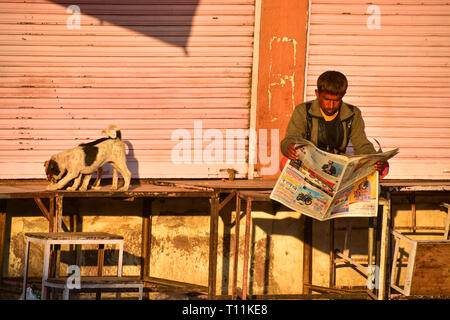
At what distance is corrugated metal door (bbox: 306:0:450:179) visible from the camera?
376 inches

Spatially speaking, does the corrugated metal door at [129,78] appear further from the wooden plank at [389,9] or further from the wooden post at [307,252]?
the wooden post at [307,252]

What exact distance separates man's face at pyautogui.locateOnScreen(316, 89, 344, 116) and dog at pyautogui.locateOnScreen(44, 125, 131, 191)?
8.30 feet

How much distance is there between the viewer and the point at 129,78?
9.34 meters

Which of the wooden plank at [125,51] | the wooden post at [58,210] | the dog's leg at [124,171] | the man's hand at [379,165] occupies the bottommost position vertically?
the wooden post at [58,210]

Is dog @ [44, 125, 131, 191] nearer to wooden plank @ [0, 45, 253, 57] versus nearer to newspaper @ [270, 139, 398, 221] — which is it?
wooden plank @ [0, 45, 253, 57]

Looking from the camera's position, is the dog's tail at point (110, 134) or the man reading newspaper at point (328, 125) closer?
the man reading newspaper at point (328, 125)

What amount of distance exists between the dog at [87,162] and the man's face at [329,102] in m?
2.53

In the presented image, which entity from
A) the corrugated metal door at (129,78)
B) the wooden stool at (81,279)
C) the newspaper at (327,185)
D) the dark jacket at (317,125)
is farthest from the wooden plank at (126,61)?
the newspaper at (327,185)

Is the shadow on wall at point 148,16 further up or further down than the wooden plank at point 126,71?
further up

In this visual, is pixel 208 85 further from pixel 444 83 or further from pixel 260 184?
pixel 444 83

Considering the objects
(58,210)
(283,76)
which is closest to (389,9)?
(283,76)

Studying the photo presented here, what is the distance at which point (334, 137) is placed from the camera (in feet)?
25.4

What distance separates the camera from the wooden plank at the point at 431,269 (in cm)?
816

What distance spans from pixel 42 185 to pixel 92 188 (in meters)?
0.85
